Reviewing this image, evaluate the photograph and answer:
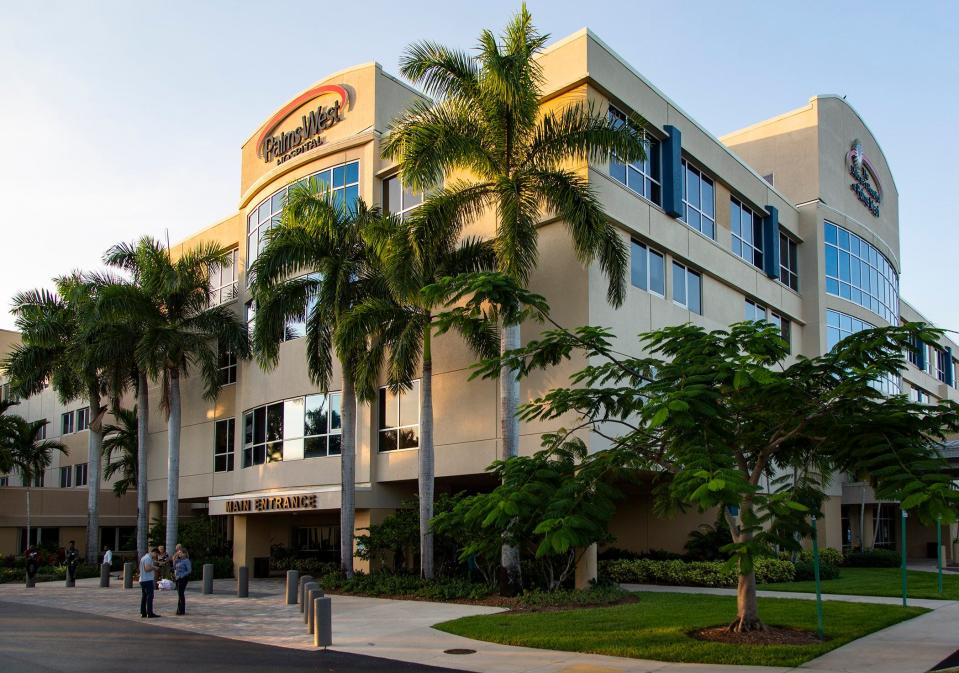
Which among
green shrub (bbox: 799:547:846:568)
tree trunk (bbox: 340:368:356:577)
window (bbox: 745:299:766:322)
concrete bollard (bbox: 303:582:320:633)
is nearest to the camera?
concrete bollard (bbox: 303:582:320:633)

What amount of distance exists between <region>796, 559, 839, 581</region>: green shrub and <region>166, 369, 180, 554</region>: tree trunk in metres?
21.7

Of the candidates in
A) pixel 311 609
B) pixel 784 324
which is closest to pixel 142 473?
pixel 311 609

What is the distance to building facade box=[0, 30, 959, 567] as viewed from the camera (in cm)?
2488

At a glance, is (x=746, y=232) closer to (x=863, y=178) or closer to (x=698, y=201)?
(x=698, y=201)

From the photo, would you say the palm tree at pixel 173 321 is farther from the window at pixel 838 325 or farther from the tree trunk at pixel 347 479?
the window at pixel 838 325

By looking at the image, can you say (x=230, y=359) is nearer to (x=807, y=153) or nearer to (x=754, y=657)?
(x=807, y=153)

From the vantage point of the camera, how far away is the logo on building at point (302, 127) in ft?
100

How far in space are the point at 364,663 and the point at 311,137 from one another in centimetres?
2156

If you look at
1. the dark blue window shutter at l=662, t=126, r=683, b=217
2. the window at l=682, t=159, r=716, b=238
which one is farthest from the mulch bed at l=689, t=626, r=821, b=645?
the window at l=682, t=159, r=716, b=238

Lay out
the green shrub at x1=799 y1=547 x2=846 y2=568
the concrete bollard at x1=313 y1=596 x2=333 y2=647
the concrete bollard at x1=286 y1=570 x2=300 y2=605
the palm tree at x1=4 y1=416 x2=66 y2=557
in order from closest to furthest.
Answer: the concrete bollard at x1=313 y1=596 x2=333 y2=647
the concrete bollard at x1=286 y1=570 x2=300 y2=605
the green shrub at x1=799 y1=547 x2=846 y2=568
the palm tree at x1=4 y1=416 x2=66 y2=557

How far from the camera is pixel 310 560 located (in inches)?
1187

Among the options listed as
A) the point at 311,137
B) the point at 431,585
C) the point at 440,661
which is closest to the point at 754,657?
the point at 440,661

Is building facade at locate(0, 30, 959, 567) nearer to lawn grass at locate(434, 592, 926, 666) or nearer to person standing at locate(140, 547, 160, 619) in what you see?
lawn grass at locate(434, 592, 926, 666)

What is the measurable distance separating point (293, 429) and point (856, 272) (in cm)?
2346
